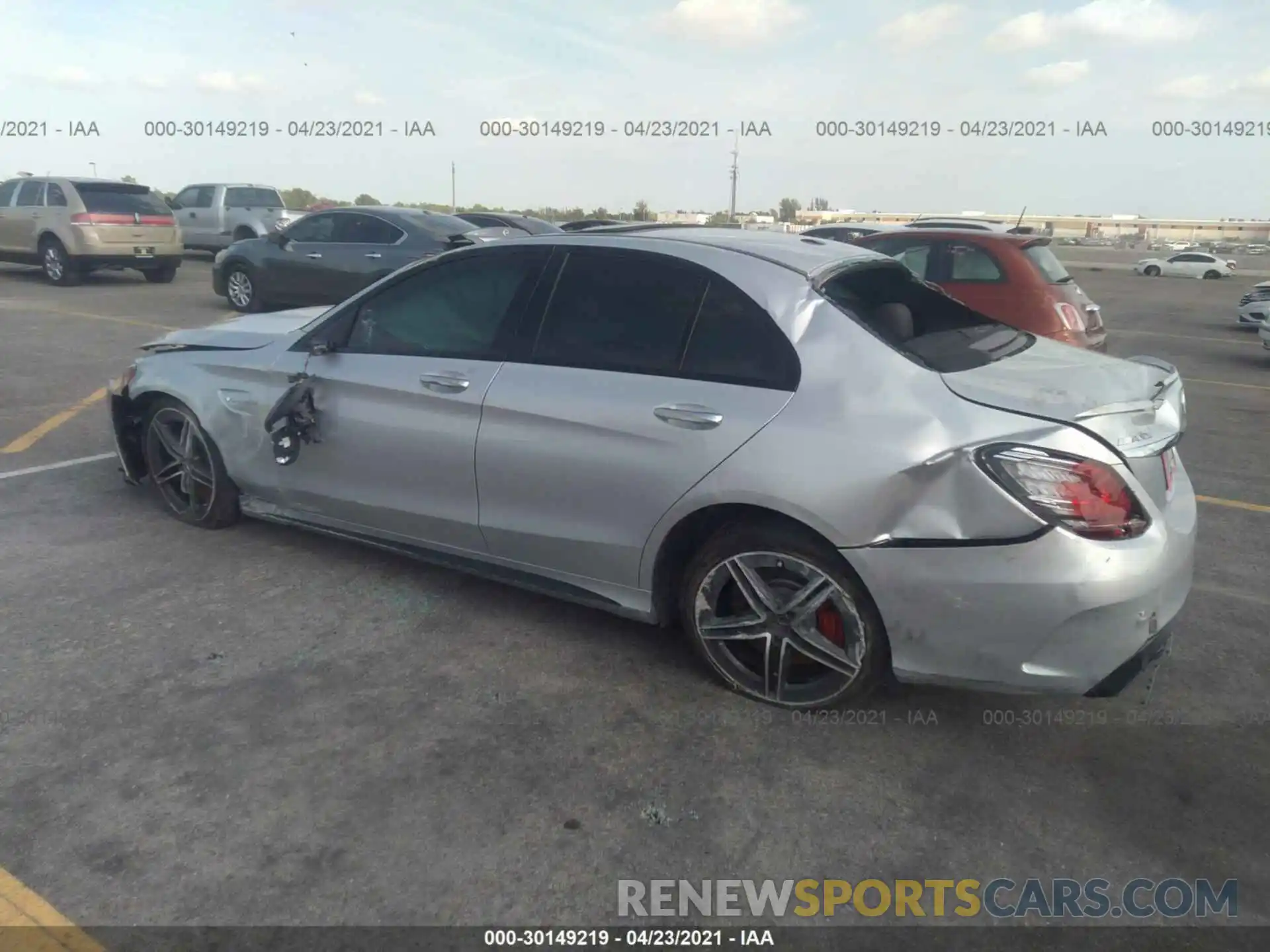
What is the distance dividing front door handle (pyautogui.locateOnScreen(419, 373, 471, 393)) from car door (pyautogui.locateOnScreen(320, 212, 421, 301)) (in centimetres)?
761

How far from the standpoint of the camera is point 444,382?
3922 millimetres

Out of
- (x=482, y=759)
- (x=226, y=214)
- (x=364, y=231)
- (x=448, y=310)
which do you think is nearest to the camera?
(x=482, y=759)

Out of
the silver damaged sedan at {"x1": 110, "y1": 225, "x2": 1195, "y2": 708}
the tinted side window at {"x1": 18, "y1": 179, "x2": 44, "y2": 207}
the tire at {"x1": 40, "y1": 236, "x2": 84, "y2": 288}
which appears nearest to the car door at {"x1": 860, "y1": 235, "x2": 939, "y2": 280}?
the silver damaged sedan at {"x1": 110, "y1": 225, "x2": 1195, "y2": 708}

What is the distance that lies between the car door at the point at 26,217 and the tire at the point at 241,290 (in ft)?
18.4

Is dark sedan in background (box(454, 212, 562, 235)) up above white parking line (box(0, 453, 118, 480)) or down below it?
above

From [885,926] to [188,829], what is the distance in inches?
72.9

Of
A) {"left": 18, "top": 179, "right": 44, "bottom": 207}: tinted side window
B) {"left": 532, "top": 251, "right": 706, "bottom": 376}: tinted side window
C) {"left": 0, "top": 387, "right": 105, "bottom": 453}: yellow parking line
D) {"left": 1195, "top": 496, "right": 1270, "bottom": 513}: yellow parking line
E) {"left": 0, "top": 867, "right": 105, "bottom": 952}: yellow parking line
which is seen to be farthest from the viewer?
{"left": 18, "top": 179, "right": 44, "bottom": 207}: tinted side window

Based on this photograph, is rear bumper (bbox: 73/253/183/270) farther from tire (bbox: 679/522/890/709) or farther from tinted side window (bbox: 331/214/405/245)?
tire (bbox: 679/522/890/709)

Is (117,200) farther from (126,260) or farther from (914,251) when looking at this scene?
(914,251)

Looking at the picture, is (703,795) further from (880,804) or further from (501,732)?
(501,732)

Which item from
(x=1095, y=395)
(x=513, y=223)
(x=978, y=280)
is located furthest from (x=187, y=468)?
(x=513, y=223)

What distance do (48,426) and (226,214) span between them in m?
15.6

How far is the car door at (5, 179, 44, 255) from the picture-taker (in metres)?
16.3

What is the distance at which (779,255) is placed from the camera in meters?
3.63
